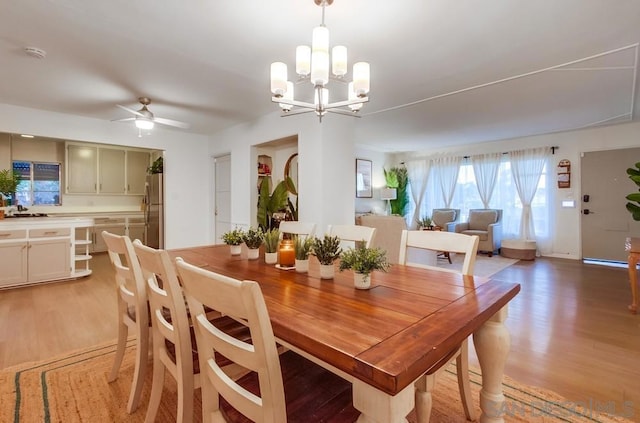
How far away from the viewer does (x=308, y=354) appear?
2.86 feet

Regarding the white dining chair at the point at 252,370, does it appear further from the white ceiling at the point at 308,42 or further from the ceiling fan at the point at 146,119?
the ceiling fan at the point at 146,119

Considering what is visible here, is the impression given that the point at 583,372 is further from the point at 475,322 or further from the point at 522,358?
the point at 475,322

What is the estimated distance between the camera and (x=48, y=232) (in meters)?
4.01

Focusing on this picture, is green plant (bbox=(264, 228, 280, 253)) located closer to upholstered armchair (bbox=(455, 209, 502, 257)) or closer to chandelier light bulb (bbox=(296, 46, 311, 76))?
chandelier light bulb (bbox=(296, 46, 311, 76))

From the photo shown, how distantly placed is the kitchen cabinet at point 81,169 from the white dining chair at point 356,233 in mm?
6342

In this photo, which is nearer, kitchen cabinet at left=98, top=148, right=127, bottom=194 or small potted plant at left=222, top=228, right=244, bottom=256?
small potted plant at left=222, top=228, right=244, bottom=256

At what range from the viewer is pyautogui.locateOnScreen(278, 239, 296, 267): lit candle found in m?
1.68

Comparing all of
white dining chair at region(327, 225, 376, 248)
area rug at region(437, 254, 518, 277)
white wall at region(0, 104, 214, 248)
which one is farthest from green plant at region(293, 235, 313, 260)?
white wall at region(0, 104, 214, 248)

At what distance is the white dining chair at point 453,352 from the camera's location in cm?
121

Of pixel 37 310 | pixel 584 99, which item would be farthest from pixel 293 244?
pixel 584 99

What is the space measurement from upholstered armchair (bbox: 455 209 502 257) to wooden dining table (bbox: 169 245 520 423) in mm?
5203

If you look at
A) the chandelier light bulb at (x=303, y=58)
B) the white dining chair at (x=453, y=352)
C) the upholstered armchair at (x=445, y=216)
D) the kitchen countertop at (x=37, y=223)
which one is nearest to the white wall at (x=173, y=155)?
Result: the kitchen countertop at (x=37, y=223)

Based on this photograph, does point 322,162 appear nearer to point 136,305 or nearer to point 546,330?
point 136,305

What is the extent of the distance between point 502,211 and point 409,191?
2.25 m
